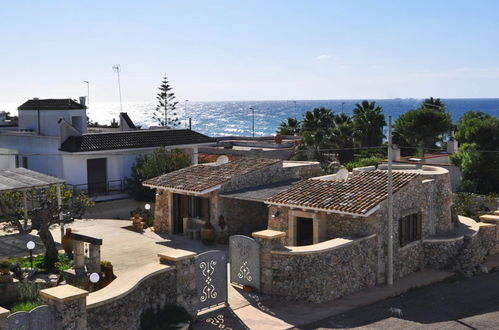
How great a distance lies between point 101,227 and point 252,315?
13.7 metres

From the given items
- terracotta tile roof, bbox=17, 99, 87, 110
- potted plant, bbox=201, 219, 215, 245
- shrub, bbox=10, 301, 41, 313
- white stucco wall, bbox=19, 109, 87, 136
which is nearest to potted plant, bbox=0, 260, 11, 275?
shrub, bbox=10, 301, 41, 313

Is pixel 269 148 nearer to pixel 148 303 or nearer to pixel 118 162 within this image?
pixel 118 162

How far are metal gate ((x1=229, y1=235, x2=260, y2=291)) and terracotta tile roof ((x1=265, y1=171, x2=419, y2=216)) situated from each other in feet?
9.93

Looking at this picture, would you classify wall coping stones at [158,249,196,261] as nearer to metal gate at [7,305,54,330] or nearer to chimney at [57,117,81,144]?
metal gate at [7,305,54,330]

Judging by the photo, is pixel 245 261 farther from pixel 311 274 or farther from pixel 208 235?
pixel 208 235

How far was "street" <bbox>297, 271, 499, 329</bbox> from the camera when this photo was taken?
53.1ft

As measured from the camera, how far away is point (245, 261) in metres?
18.5

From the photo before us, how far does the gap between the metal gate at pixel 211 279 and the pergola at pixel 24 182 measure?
8.22m

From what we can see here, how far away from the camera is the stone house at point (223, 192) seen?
24.8 meters

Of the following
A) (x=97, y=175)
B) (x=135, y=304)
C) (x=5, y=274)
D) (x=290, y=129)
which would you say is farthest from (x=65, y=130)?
(x=290, y=129)

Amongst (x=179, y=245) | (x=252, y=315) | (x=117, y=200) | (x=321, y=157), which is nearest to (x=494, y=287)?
(x=252, y=315)

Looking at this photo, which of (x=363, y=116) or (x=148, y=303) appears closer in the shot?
(x=148, y=303)

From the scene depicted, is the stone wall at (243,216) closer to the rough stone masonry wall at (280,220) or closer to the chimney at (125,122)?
the rough stone masonry wall at (280,220)

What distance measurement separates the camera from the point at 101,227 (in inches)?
1107
